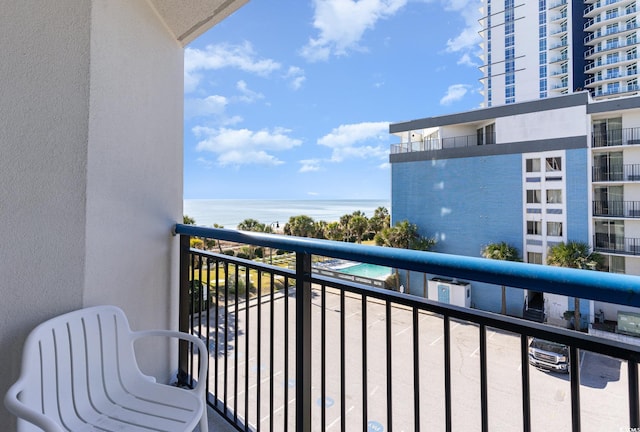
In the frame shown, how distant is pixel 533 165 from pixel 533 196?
5.58ft

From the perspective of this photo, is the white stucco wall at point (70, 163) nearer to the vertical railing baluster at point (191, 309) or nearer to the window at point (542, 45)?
the vertical railing baluster at point (191, 309)

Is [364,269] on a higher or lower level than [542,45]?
lower

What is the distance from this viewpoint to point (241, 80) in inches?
757

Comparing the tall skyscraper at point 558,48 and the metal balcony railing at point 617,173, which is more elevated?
the tall skyscraper at point 558,48

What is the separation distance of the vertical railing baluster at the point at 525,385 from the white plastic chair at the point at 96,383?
872mm

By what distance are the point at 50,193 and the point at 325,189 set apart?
817 inches

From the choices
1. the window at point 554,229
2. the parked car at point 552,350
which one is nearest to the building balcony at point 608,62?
the window at point 554,229

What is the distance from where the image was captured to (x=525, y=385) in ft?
2.30

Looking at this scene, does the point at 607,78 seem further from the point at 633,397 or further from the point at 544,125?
the point at 633,397

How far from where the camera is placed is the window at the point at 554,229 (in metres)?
17.0

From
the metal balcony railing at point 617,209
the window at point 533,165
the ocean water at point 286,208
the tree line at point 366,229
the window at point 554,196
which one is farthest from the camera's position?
the window at point 533,165

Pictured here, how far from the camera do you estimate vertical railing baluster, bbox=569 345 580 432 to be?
0.62 metres

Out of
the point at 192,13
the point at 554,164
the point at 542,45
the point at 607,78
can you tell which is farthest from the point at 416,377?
the point at 607,78

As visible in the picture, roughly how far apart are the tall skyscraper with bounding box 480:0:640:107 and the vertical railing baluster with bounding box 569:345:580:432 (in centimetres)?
2912
